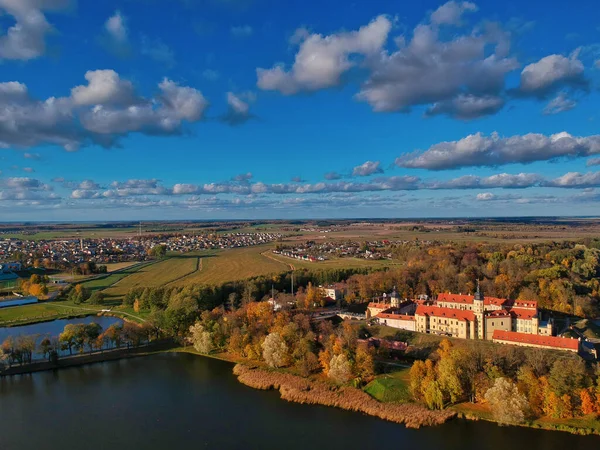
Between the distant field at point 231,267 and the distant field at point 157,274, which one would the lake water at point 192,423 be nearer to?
the distant field at point 231,267

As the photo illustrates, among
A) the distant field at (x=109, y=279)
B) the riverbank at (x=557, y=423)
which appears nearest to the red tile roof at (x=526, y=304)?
the riverbank at (x=557, y=423)

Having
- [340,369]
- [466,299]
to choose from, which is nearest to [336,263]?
[466,299]

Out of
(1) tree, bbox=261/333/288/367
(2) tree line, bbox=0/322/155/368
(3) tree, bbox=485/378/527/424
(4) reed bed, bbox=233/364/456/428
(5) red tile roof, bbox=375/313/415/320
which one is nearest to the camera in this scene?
(3) tree, bbox=485/378/527/424

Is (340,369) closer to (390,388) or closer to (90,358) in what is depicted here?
(390,388)

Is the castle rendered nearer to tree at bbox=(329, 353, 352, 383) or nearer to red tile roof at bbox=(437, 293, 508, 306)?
red tile roof at bbox=(437, 293, 508, 306)

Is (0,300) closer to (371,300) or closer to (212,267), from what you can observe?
(212,267)

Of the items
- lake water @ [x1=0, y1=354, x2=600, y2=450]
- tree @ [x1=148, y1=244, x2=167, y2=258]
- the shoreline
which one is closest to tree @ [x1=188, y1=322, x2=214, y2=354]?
the shoreline
